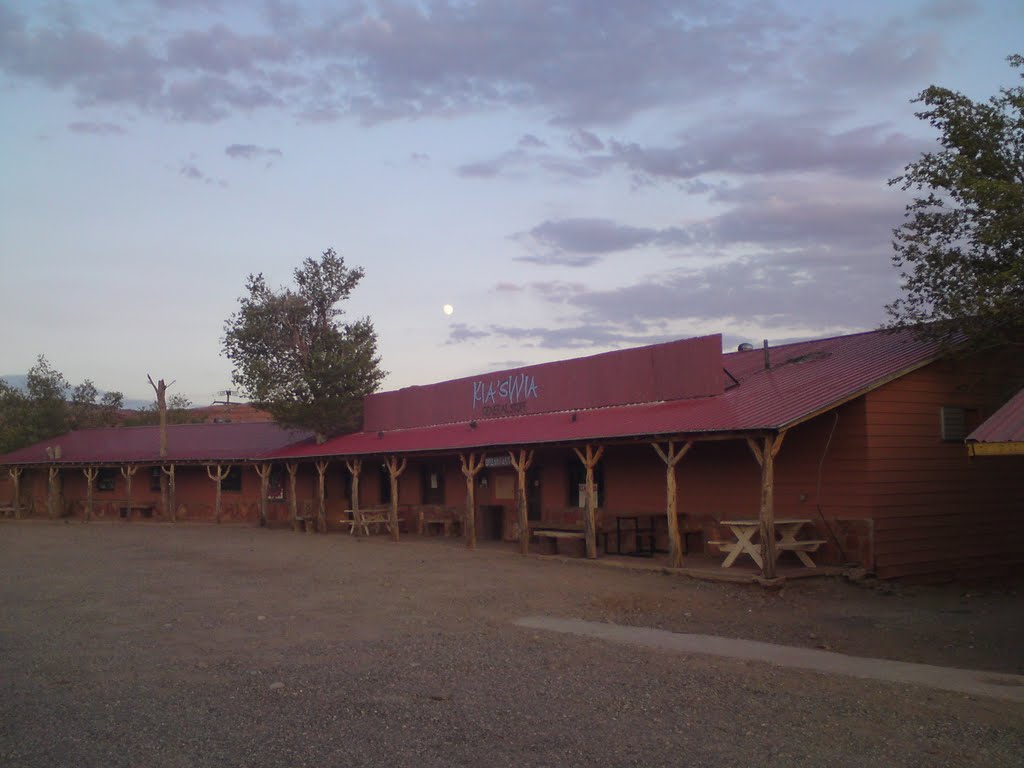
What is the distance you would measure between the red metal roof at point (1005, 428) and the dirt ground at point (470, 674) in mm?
2163

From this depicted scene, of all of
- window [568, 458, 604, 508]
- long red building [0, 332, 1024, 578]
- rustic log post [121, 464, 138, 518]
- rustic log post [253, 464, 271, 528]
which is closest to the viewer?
long red building [0, 332, 1024, 578]

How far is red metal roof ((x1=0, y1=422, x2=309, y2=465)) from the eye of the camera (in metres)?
33.4

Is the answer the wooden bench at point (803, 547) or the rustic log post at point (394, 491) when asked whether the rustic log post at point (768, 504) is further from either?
the rustic log post at point (394, 491)

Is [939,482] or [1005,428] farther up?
[1005,428]

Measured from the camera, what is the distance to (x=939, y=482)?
1574 centimetres

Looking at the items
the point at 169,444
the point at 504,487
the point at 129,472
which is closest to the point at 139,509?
the point at 129,472

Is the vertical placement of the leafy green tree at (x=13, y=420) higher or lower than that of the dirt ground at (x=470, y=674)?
higher

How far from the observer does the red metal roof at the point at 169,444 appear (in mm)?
33375

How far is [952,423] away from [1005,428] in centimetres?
811

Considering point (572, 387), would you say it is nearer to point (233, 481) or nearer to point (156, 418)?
point (233, 481)

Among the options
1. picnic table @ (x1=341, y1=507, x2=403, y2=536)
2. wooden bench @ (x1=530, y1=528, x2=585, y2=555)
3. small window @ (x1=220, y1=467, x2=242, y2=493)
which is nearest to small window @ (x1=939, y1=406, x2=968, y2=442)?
wooden bench @ (x1=530, y1=528, x2=585, y2=555)

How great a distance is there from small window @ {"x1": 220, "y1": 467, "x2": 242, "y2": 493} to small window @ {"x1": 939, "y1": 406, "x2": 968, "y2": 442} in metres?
25.1

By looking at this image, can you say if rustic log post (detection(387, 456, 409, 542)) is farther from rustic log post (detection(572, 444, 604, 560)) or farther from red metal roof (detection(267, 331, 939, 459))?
rustic log post (detection(572, 444, 604, 560))

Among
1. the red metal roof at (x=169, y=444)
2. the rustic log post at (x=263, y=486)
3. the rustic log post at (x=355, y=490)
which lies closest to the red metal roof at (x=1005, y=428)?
the rustic log post at (x=355, y=490)
